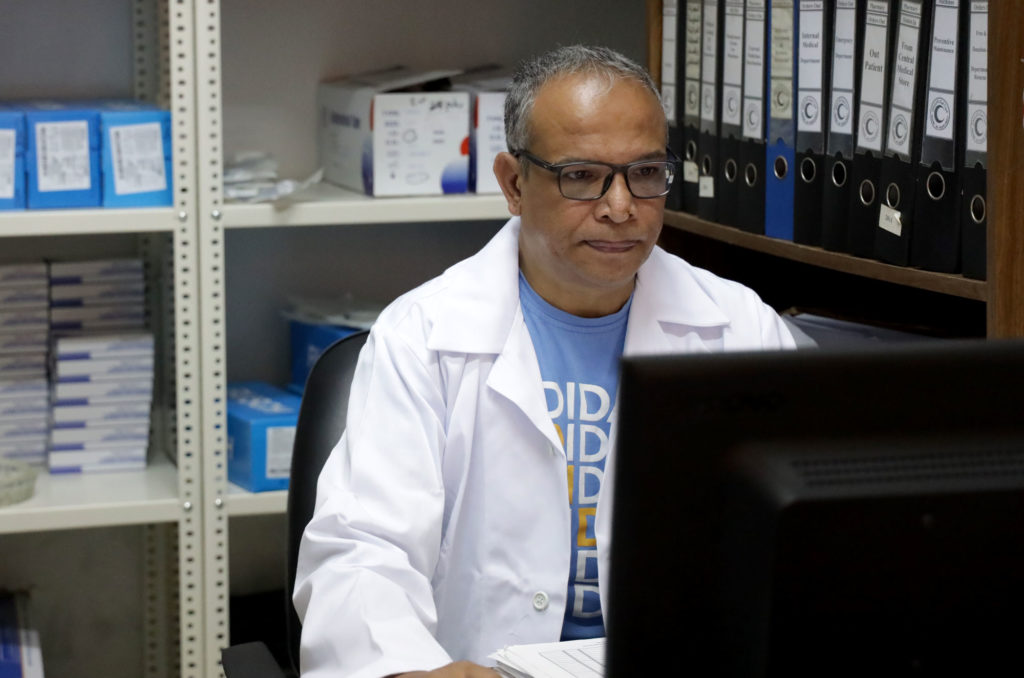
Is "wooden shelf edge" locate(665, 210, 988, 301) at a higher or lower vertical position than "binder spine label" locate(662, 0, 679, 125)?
lower

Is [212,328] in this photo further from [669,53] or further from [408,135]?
[669,53]

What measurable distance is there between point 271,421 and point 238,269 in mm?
440

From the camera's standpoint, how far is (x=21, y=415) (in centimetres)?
212

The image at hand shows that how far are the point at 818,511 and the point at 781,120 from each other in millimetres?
1217

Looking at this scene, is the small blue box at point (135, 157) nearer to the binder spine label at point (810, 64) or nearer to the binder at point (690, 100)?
the binder at point (690, 100)

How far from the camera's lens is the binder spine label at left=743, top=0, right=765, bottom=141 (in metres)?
1.81

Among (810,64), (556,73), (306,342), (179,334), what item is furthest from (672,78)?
(179,334)

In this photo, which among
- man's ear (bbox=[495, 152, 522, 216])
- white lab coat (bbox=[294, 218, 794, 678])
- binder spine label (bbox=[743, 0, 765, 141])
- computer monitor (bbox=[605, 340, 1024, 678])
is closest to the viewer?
computer monitor (bbox=[605, 340, 1024, 678])

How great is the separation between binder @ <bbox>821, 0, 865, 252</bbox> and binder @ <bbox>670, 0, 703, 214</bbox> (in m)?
0.38

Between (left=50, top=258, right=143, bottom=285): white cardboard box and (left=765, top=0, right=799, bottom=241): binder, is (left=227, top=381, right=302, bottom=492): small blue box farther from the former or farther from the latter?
(left=765, top=0, right=799, bottom=241): binder

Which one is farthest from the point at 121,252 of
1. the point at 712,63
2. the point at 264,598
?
the point at 712,63

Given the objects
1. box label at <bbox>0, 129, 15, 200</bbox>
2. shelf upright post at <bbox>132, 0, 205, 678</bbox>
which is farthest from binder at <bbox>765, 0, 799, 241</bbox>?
box label at <bbox>0, 129, 15, 200</bbox>

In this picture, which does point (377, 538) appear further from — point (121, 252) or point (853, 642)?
point (121, 252)

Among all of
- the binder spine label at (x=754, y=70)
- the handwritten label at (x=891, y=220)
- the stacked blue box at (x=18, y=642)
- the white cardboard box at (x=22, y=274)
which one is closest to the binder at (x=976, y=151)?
the handwritten label at (x=891, y=220)
